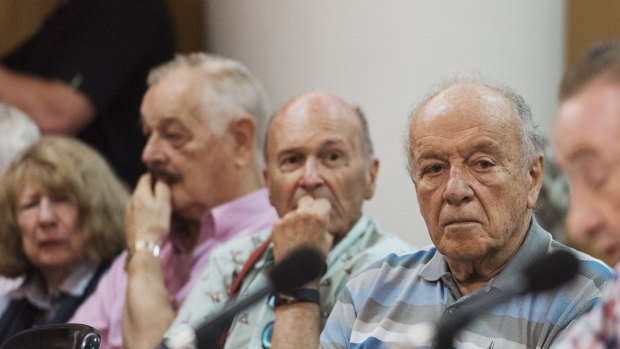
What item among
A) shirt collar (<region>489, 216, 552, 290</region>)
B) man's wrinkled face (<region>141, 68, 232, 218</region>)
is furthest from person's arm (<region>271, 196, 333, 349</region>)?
man's wrinkled face (<region>141, 68, 232, 218</region>)

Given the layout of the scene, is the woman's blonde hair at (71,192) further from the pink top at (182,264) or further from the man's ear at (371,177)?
the man's ear at (371,177)

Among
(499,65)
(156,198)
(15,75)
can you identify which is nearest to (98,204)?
(156,198)

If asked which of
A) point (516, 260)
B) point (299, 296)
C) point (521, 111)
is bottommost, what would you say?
point (299, 296)

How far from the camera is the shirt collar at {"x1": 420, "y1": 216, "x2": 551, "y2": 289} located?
196 cm

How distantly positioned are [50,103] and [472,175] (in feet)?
7.79

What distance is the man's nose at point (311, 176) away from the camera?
105 inches

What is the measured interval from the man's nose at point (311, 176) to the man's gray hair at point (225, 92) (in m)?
0.68

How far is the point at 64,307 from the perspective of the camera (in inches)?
133

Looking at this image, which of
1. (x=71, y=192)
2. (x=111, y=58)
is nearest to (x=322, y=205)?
(x=71, y=192)

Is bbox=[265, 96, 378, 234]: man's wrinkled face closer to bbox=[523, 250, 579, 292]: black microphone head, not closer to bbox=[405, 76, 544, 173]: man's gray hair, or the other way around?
bbox=[405, 76, 544, 173]: man's gray hair

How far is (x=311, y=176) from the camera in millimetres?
2662

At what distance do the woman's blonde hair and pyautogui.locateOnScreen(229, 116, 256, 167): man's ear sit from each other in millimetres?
523

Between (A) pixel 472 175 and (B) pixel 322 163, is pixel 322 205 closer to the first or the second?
(B) pixel 322 163

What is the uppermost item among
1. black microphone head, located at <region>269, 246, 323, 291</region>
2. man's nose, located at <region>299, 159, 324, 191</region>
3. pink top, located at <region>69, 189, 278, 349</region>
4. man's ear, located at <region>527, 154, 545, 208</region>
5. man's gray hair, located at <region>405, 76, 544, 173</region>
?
man's gray hair, located at <region>405, 76, 544, 173</region>
